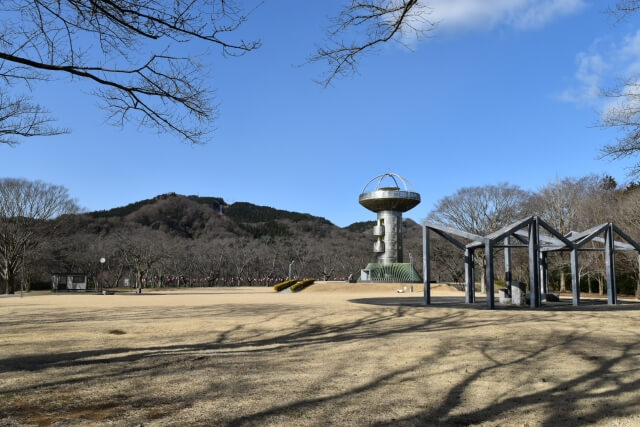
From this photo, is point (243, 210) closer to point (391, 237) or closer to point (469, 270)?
point (391, 237)

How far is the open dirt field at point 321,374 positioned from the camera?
473 cm

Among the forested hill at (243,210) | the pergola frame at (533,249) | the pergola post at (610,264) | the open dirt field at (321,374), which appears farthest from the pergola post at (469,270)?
the forested hill at (243,210)

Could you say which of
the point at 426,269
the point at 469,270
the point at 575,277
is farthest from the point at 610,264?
the point at 426,269

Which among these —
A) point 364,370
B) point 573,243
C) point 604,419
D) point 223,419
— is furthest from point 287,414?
point 573,243

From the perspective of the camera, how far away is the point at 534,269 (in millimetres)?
17031

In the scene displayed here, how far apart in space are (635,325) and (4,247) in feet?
143

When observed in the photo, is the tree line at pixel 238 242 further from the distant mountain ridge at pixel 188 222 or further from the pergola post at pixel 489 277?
the pergola post at pixel 489 277

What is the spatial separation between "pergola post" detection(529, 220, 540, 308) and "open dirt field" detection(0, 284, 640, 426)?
5595mm

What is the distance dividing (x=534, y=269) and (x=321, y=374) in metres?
12.9

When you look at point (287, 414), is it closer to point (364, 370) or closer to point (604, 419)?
point (364, 370)

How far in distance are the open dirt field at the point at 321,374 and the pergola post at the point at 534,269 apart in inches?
220

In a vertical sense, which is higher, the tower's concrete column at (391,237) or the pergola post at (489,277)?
the tower's concrete column at (391,237)

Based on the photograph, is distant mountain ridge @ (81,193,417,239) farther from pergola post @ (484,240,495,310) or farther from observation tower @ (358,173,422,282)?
pergola post @ (484,240,495,310)

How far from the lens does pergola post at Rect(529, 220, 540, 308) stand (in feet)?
55.9
